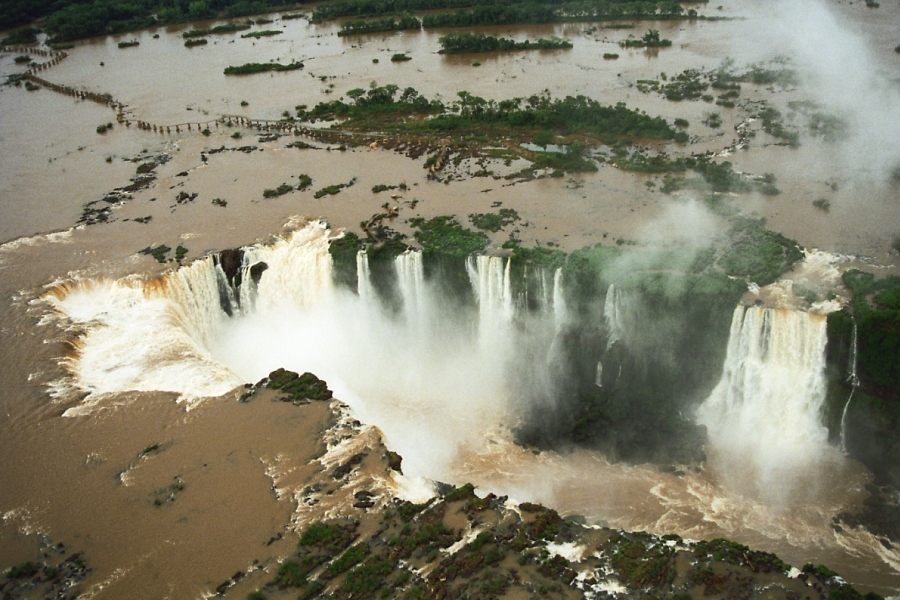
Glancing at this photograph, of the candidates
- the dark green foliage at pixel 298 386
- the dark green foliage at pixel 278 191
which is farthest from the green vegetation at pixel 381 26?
the dark green foliage at pixel 298 386

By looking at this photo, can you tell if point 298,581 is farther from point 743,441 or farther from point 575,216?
Answer: point 575,216

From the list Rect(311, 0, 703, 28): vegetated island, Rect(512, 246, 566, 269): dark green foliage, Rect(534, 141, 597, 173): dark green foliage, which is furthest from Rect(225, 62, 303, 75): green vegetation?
Rect(512, 246, 566, 269): dark green foliage

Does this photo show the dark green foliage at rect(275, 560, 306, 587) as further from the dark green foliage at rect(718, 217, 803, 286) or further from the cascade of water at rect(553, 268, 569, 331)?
the dark green foliage at rect(718, 217, 803, 286)

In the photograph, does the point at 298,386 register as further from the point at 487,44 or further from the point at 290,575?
the point at 487,44

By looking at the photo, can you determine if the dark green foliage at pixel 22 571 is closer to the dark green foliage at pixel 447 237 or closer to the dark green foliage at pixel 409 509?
the dark green foliage at pixel 409 509

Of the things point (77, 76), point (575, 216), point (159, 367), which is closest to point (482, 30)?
point (77, 76)

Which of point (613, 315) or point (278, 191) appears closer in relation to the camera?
→ point (613, 315)

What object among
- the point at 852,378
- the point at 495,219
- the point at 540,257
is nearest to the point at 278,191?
the point at 495,219
